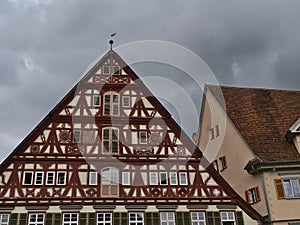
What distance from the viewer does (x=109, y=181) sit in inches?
790

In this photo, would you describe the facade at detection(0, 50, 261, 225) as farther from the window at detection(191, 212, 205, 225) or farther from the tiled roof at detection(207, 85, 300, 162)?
the tiled roof at detection(207, 85, 300, 162)

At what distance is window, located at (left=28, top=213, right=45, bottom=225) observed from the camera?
1855 centimetres

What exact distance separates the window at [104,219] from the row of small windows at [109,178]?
5.24 feet

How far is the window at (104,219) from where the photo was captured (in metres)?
19.1

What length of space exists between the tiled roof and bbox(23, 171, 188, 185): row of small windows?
4.86 metres

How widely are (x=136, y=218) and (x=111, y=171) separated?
8.98ft

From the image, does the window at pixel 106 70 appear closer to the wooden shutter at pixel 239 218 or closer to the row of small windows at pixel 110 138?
the row of small windows at pixel 110 138

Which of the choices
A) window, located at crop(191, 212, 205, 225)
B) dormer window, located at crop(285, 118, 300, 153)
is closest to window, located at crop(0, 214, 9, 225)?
window, located at crop(191, 212, 205, 225)

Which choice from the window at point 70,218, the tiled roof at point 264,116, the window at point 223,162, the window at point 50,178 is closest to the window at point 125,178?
the window at point 70,218

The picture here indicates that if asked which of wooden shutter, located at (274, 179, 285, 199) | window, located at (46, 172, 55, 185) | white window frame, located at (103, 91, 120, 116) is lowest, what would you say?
wooden shutter, located at (274, 179, 285, 199)

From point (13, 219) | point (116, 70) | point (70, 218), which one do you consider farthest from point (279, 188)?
point (13, 219)

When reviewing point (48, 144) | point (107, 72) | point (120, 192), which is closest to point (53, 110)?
point (48, 144)

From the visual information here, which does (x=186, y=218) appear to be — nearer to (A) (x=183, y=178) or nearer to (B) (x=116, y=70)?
(A) (x=183, y=178)

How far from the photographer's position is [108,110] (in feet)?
72.2
